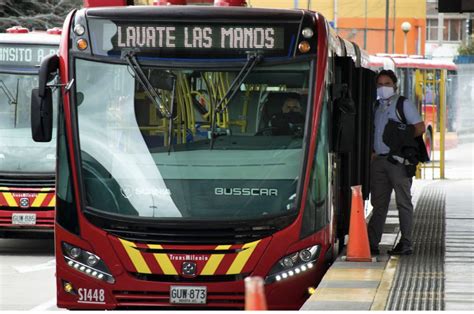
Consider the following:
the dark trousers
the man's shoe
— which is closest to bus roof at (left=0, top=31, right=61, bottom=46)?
the dark trousers

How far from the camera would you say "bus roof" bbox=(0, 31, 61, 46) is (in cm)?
1803

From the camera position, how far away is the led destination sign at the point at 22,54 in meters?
18.0

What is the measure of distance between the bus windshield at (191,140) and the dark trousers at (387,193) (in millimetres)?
2604

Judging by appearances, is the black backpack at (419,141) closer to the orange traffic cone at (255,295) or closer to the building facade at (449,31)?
the orange traffic cone at (255,295)

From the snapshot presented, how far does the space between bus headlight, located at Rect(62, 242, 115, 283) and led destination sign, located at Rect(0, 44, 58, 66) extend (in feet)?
24.5

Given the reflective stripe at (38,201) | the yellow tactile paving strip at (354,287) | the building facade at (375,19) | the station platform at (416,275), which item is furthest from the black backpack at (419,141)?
the building facade at (375,19)

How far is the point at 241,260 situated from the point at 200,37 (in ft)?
6.35

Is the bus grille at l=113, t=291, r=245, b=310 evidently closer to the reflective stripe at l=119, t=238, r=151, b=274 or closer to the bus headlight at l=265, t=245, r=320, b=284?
the reflective stripe at l=119, t=238, r=151, b=274

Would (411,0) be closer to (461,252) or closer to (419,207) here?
(419,207)

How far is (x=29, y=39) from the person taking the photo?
18078 millimetres

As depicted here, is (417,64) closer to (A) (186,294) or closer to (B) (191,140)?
(B) (191,140)

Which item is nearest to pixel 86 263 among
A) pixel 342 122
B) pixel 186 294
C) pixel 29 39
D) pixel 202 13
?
pixel 186 294

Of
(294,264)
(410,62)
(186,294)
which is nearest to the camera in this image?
(186,294)

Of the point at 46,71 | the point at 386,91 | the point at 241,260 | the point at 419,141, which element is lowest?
the point at 241,260
